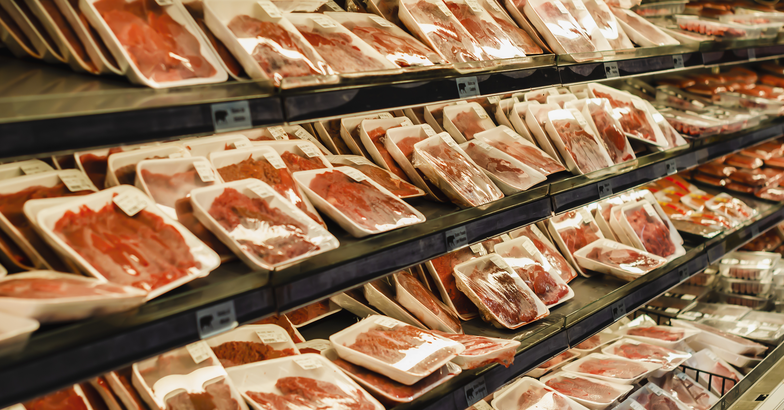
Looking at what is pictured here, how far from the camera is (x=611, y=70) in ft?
7.07

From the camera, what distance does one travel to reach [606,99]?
2.73 m

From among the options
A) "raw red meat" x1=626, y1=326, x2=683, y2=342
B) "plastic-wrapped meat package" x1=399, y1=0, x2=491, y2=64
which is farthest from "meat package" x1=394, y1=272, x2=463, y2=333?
"raw red meat" x1=626, y1=326, x2=683, y2=342

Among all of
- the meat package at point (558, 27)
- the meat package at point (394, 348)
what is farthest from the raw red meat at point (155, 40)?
the meat package at point (558, 27)

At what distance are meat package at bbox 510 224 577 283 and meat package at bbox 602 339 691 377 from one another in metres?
0.45

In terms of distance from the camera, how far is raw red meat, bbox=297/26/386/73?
1.70 m

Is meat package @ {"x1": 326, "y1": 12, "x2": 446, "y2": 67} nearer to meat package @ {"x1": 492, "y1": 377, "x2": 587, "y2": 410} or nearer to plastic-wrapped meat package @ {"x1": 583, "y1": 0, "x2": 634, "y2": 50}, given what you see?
plastic-wrapped meat package @ {"x1": 583, "y1": 0, "x2": 634, "y2": 50}

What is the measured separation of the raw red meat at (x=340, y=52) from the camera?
1.70m

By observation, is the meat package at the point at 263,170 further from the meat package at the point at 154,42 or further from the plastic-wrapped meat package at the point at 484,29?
the plastic-wrapped meat package at the point at 484,29

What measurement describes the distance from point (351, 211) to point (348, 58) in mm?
461

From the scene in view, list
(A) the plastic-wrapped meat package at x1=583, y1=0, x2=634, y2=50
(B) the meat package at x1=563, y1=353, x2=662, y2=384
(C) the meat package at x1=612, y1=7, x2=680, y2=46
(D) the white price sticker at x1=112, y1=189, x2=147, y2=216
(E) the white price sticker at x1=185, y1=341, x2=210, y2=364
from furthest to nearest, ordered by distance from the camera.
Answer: (C) the meat package at x1=612, y1=7, x2=680, y2=46 → (A) the plastic-wrapped meat package at x1=583, y1=0, x2=634, y2=50 → (B) the meat package at x1=563, y1=353, x2=662, y2=384 → (E) the white price sticker at x1=185, y1=341, x2=210, y2=364 → (D) the white price sticker at x1=112, y1=189, x2=147, y2=216

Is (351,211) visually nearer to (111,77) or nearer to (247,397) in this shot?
(247,397)

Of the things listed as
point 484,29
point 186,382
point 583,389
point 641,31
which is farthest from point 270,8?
point 641,31

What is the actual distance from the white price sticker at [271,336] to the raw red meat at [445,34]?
1.03 meters

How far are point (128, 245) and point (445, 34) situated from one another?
4.13 feet
